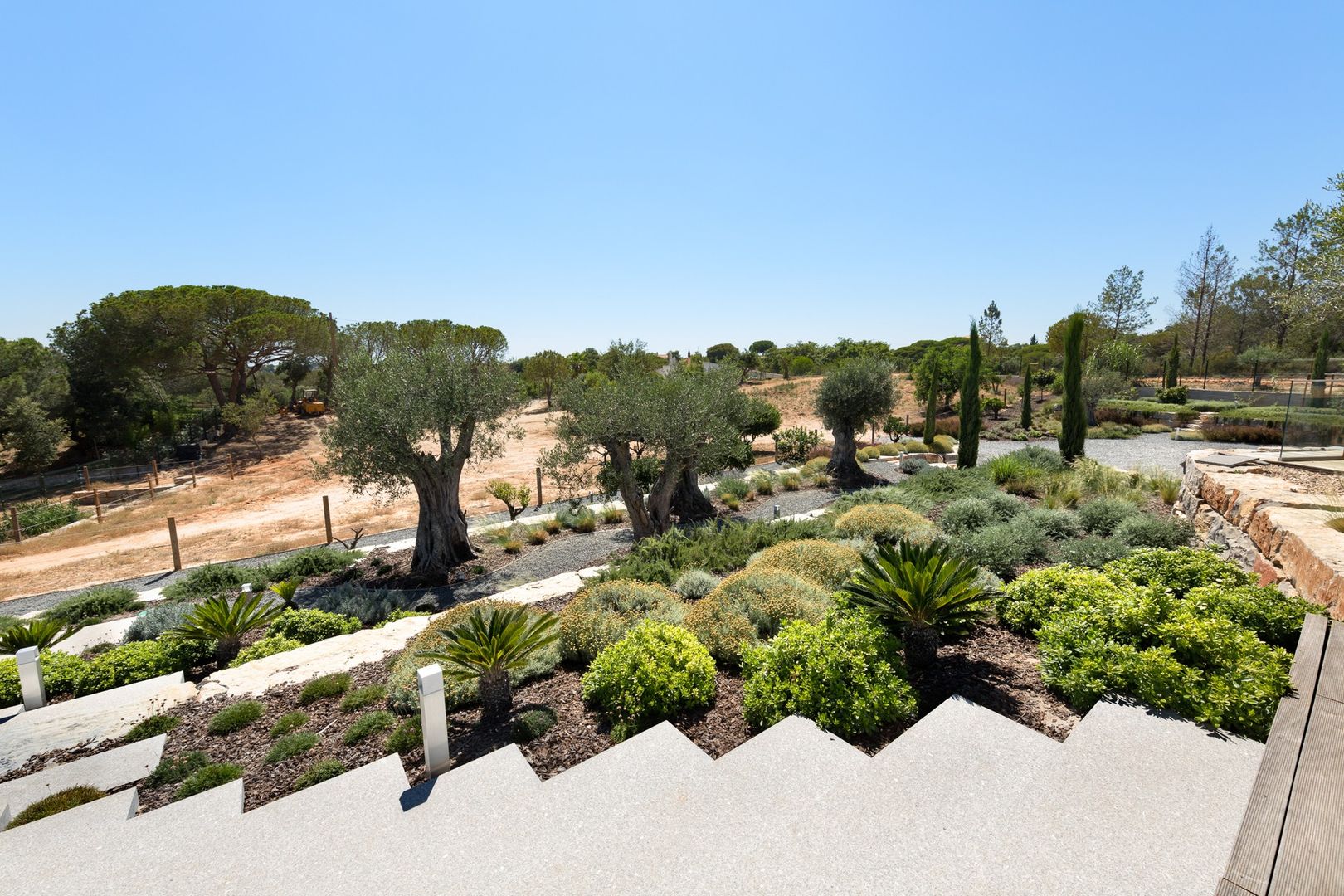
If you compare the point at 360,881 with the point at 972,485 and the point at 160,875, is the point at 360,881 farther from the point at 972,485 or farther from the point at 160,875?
the point at 972,485

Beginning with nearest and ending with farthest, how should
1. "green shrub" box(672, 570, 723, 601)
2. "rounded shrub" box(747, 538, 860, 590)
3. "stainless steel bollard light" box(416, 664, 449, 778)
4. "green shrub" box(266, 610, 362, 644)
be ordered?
"stainless steel bollard light" box(416, 664, 449, 778), "rounded shrub" box(747, 538, 860, 590), "green shrub" box(672, 570, 723, 601), "green shrub" box(266, 610, 362, 644)

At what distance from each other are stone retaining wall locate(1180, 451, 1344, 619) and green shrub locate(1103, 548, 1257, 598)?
1.22 ft

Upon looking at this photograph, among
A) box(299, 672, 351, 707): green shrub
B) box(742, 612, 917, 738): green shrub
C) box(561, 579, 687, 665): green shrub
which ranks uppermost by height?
box(742, 612, 917, 738): green shrub

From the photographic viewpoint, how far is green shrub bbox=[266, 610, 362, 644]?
711cm

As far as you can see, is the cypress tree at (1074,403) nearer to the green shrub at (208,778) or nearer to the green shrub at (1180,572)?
the green shrub at (1180,572)

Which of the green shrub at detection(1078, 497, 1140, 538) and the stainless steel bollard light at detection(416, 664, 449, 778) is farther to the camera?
the green shrub at detection(1078, 497, 1140, 538)

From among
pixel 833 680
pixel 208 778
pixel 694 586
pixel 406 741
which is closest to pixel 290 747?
pixel 208 778

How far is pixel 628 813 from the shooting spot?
251cm

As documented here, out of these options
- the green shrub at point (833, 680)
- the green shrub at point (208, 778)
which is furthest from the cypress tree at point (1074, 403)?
the green shrub at point (208, 778)

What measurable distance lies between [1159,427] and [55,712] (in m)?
34.9

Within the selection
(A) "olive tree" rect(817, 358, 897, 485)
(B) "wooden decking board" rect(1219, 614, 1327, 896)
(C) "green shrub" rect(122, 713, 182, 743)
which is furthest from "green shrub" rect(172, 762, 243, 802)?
(A) "olive tree" rect(817, 358, 897, 485)

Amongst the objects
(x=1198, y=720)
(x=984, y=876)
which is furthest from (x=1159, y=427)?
(x=984, y=876)

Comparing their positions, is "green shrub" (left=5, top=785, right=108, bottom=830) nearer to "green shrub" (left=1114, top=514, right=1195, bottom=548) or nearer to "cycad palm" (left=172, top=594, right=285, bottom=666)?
"cycad palm" (left=172, top=594, right=285, bottom=666)

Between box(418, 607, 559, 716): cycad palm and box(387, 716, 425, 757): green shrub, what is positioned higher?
box(418, 607, 559, 716): cycad palm
